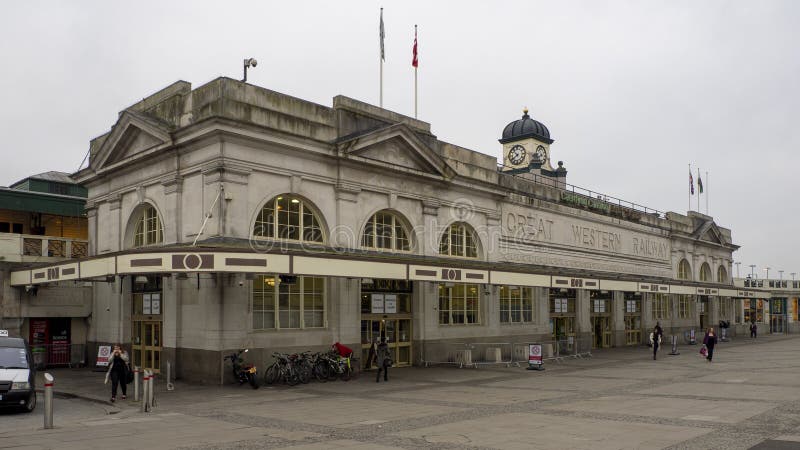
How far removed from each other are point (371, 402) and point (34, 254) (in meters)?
19.0

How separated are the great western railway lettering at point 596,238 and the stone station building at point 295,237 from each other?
154 inches

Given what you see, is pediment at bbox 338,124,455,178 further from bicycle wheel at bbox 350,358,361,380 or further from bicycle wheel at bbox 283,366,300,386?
bicycle wheel at bbox 283,366,300,386

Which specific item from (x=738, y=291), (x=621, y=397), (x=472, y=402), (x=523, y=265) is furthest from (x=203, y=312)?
(x=738, y=291)

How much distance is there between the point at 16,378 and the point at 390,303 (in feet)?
50.1

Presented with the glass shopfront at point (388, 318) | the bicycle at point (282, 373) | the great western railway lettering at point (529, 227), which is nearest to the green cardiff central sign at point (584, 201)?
the great western railway lettering at point (529, 227)

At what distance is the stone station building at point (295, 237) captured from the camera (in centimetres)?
2341

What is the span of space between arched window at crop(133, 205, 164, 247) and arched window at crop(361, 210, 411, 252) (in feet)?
25.7

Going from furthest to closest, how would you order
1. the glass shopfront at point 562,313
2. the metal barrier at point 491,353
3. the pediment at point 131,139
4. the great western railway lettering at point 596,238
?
the great western railway lettering at point 596,238 < the glass shopfront at point 562,313 < the metal barrier at point 491,353 < the pediment at point 131,139

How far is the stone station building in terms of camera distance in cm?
2341

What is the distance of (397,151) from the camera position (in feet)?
97.9

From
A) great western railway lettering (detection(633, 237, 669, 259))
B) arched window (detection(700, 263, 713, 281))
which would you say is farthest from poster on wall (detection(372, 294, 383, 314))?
arched window (detection(700, 263, 713, 281))

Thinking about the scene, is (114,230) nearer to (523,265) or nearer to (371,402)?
(371,402)

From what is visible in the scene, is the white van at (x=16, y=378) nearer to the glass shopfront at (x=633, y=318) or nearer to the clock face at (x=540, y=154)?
the glass shopfront at (x=633, y=318)

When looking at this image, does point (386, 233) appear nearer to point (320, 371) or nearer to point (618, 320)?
point (320, 371)
